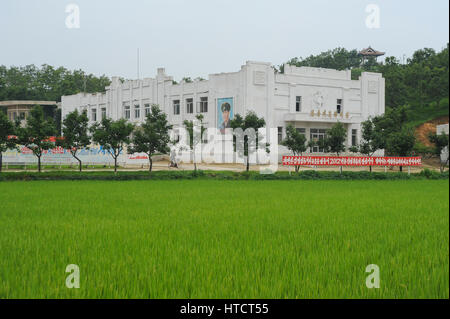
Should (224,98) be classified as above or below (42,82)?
below

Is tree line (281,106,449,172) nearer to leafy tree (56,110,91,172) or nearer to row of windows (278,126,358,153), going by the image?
row of windows (278,126,358,153)

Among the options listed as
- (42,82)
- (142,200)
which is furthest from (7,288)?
(42,82)

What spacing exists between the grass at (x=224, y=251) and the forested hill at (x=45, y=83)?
58.9 metres

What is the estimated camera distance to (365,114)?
46500 mm

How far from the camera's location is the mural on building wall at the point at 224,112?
42125 millimetres

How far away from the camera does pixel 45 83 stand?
2692 inches

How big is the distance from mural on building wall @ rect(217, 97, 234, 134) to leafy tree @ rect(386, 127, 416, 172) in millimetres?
15626

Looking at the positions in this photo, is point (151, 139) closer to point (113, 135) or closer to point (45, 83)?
point (113, 135)

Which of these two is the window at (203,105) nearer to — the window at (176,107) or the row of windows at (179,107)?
the row of windows at (179,107)

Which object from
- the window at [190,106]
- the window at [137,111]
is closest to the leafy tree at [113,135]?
the window at [190,106]

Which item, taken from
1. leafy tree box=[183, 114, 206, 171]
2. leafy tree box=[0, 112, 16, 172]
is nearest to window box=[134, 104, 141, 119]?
leafy tree box=[183, 114, 206, 171]

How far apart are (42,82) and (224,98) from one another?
1452 inches
